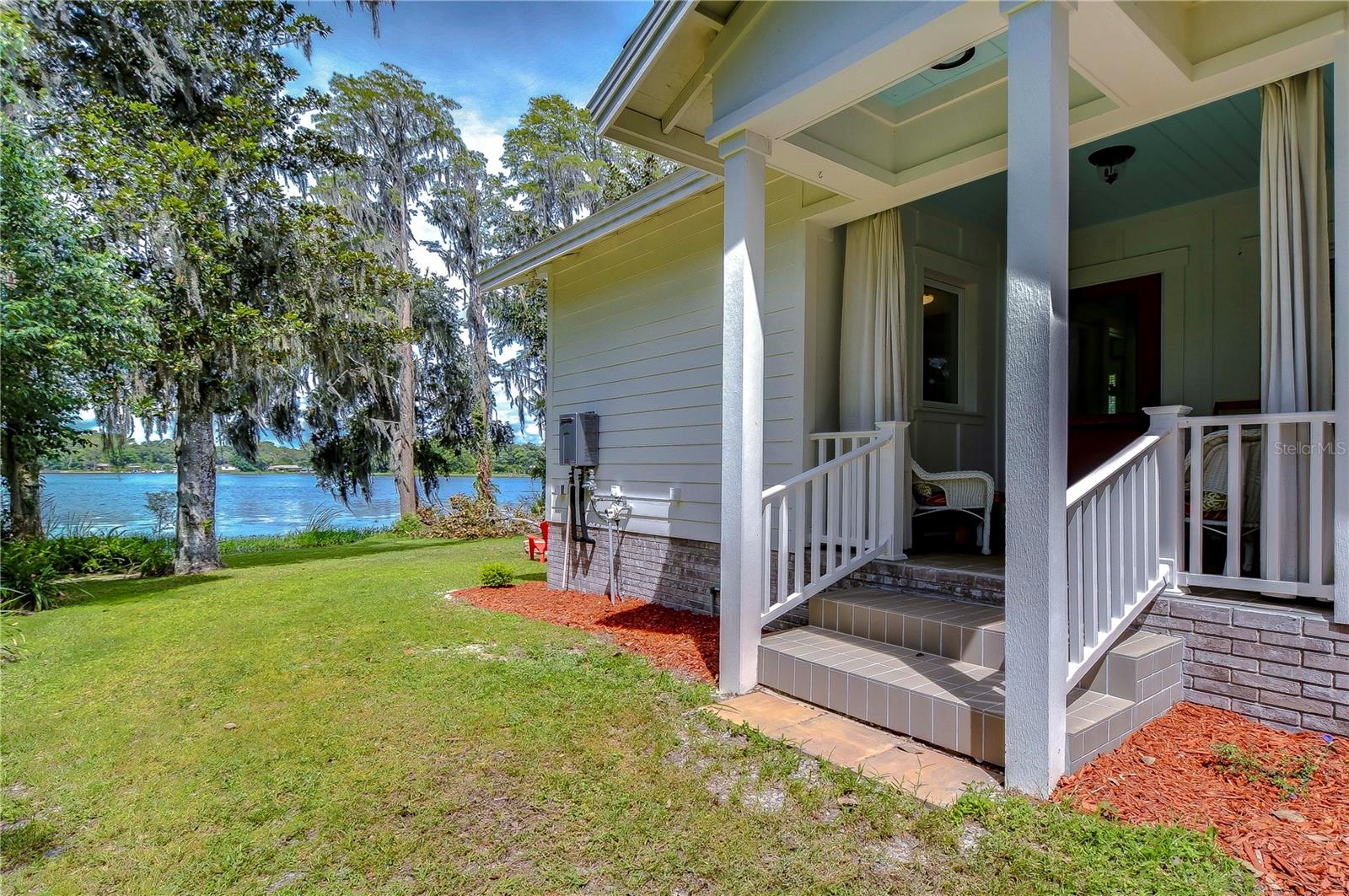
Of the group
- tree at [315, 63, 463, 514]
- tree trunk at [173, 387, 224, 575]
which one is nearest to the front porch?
tree trunk at [173, 387, 224, 575]

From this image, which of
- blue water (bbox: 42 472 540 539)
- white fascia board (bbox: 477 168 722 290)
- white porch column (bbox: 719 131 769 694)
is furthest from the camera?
blue water (bbox: 42 472 540 539)

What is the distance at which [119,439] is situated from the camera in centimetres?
938

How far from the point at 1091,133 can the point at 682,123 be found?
7.56ft

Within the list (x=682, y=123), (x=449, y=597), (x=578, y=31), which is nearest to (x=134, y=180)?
(x=578, y=31)

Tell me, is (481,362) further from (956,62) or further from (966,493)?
(956,62)

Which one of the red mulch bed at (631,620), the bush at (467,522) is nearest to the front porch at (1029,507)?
the red mulch bed at (631,620)

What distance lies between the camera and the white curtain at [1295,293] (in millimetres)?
2854

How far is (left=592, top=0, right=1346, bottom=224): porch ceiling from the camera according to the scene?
8.91ft

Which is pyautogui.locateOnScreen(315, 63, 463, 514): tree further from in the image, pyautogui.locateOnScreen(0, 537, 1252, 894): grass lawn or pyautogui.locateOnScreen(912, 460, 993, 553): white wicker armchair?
pyautogui.locateOnScreen(912, 460, 993, 553): white wicker armchair

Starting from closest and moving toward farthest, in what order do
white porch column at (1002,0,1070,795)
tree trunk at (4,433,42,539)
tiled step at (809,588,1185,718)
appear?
white porch column at (1002,0,1070,795)
tiled step at (809,588,1185,718)
tree trunk at (4,433,42,539)

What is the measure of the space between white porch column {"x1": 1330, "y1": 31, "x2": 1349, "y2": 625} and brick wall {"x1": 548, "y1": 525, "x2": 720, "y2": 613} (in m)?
3.73

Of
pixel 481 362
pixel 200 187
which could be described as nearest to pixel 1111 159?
pixel 200 187

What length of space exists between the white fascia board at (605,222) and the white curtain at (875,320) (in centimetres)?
123

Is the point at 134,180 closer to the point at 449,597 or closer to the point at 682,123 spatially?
the point at 449,597
